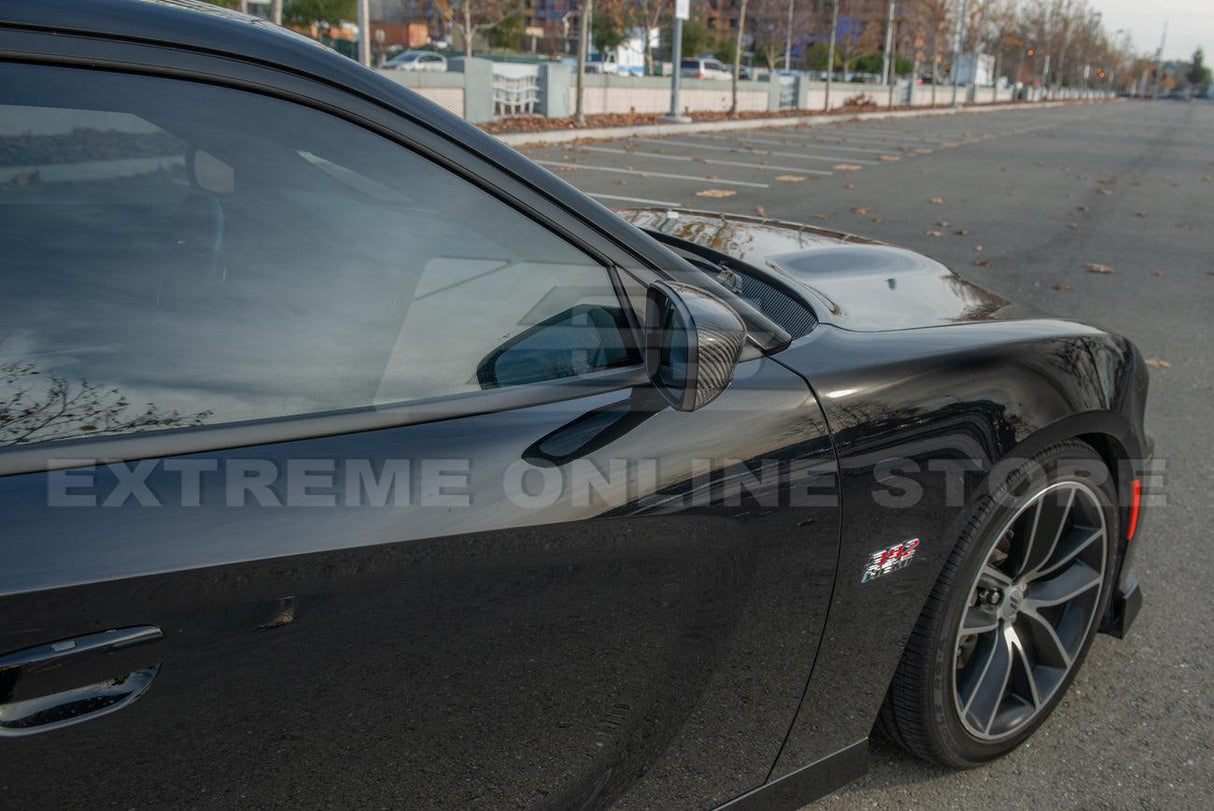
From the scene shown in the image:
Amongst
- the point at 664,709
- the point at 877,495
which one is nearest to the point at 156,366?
the point at 664,709

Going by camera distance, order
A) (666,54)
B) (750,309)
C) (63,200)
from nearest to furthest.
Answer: (63,200) → (750,309) → (666,54)

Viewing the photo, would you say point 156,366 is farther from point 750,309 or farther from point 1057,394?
point 1057,394

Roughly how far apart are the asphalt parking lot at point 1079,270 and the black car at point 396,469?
0.71 meters

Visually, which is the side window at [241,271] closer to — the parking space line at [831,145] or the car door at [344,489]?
the car door at [344,489]

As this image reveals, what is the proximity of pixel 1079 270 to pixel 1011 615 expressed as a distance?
271 inches

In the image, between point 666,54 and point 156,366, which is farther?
point 666,54

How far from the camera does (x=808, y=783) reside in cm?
184

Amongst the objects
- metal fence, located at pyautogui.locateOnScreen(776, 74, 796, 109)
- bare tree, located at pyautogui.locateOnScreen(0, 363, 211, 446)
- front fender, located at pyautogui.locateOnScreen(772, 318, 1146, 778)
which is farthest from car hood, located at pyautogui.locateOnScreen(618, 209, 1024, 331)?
metal fence, located at pyautogui.locateOnScreen(776, 74, 796, 109)

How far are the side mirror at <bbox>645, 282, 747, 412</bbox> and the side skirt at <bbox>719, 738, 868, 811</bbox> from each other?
2.52 ft

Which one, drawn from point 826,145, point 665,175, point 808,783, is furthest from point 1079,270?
point 826,145

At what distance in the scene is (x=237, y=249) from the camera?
4.51 feet

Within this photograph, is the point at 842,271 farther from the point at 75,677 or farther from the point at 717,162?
the point at 717,162

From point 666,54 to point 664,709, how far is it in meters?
84.4

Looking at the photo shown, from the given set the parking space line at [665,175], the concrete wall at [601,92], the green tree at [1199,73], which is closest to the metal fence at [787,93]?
the concrete wall at [601,92]
